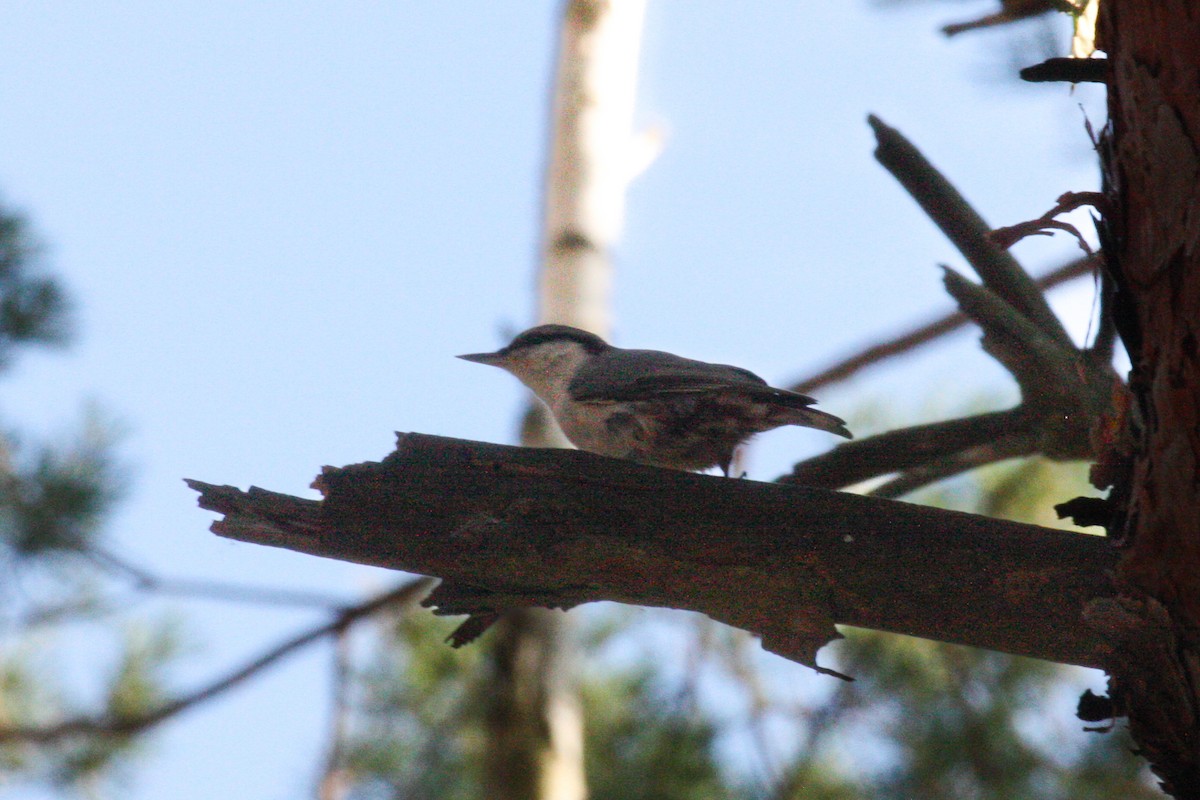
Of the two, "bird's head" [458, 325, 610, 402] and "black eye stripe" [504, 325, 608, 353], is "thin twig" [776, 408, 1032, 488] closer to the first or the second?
"bird's head" [458, 325, 610, 402]

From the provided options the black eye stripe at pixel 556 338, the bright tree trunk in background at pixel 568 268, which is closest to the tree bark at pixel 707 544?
the black eye stripe at pixel 556 338

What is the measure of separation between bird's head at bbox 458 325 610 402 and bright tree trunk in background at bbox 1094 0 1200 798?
228cm

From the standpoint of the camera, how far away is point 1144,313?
156 cm

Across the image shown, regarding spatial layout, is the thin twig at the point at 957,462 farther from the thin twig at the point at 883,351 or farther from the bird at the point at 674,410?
the thin twig at the point at 883,351

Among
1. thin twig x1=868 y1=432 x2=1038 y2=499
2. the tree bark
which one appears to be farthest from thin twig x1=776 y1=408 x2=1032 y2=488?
the tree bark

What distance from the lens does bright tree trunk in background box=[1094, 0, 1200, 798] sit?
151cm

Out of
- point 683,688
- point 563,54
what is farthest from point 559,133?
point 683,688

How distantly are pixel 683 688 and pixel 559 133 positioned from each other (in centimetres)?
217

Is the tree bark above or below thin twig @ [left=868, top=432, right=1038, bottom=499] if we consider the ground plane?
below

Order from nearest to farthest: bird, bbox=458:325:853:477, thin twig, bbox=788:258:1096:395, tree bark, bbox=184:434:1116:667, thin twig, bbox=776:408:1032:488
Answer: tree bark, bbox=184:434:1116:667 → thin twig, bbox=776:408:1032:488 → bird, bbox=458:325:853:477 → thin twig, bbox=788:258:1096:395

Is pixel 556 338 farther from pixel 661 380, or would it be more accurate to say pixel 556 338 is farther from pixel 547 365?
pixel 661 380

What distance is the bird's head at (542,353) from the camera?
12.5 feet

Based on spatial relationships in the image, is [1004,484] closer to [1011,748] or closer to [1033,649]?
[1011,748]

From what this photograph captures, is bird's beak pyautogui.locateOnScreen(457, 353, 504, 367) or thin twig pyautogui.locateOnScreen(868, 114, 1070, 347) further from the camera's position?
bird's beak pyautogui.locateOnScreen(457, 353, 504, 367)
